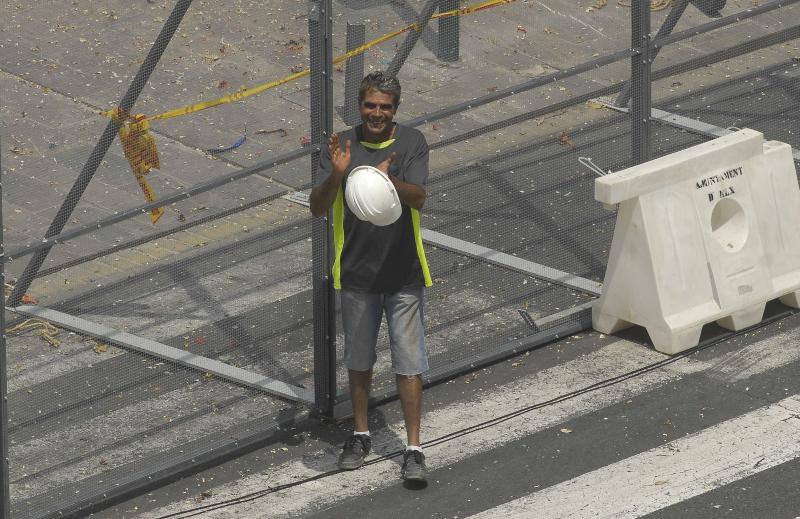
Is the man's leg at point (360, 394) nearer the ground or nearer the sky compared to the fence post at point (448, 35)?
nearer the ground

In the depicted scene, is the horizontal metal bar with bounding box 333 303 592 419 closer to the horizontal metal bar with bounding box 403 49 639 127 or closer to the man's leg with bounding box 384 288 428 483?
the man's leg with bounding box 384 288 428 483

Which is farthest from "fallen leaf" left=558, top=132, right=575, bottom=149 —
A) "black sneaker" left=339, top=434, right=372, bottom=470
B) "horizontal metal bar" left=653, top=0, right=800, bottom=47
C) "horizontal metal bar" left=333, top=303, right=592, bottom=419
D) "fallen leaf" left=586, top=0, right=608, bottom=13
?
"black sneaker" left=339, top=434, right=372, bottom=470

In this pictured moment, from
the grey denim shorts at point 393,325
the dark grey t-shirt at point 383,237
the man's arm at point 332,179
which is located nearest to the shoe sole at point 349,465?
the grey denim shorts at point 393,325

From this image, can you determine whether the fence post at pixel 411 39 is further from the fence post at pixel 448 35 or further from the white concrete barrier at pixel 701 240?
the white concrete barrier at pixel 701 240

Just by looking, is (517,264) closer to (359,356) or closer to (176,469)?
(359,356)

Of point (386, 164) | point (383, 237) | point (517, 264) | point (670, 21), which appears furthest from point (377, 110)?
Answer: point (670, 21)

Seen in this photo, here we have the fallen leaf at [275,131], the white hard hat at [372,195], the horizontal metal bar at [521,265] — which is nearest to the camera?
the white hard hat at [372,195]

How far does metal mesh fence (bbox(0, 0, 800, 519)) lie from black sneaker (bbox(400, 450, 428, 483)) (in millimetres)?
801

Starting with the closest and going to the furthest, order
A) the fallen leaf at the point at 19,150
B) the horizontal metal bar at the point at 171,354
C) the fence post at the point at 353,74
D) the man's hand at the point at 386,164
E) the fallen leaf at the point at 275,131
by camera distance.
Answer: the man's hand at the point at 386,164
the fence post at the point at 353,74
the horizontal metal bar at the point at 171,354
the fallen leaf at the point at 19,150
the fallen leaf at the point at 275,131

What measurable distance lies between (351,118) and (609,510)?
2.50 metres

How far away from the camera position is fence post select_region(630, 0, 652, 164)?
1023cm

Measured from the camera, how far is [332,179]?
326 inches

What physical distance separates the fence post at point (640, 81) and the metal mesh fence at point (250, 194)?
0.05 ft

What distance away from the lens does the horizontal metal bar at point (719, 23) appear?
10.3m
